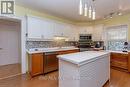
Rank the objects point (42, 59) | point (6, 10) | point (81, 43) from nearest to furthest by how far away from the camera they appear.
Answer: point (6, 10) < point (42, 59) < point (81, 43)

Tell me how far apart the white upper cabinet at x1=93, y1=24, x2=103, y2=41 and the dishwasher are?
8.61 feet

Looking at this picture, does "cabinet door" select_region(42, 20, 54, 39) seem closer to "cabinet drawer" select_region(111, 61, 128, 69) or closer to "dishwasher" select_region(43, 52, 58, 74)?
"dishwasher" select_region(43, 52, 58, 74)

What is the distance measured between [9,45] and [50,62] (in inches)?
104

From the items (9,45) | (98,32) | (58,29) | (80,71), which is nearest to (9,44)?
(9,45)

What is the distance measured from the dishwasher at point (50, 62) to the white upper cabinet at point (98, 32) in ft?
8.61

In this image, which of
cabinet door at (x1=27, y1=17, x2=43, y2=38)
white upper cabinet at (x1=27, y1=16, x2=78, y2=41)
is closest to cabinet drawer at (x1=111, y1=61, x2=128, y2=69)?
white upper cabinet at (x1=27, y1=16, x2=78, y2=41)

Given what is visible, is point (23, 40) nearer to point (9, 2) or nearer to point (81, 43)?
point (9, 2)

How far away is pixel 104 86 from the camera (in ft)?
8.47

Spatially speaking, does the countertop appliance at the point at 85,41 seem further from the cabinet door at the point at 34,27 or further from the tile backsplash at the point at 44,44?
the cabinet door at the point at 34,27

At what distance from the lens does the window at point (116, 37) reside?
435cm

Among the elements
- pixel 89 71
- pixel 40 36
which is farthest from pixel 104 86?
pixel 40 36

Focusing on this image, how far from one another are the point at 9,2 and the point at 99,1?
2783 millimetres

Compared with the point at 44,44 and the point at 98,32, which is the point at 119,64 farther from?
the point at 44,44

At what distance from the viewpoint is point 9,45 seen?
188 inches
